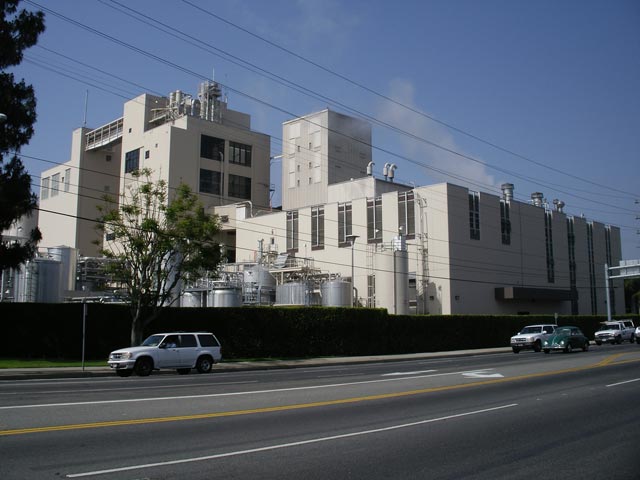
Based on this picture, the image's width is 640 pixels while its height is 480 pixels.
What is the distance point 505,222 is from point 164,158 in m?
35.1

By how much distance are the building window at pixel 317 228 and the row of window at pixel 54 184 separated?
32.9 metres

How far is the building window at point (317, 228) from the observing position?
59.1 m

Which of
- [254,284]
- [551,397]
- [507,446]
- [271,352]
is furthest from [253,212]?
[507,446]

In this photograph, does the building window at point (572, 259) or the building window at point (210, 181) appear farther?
the building window at point (210, 181)

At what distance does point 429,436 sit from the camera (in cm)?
1020

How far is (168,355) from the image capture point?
24203 mm

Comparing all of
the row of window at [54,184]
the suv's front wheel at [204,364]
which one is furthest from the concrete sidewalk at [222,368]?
the row of window at [54,184]

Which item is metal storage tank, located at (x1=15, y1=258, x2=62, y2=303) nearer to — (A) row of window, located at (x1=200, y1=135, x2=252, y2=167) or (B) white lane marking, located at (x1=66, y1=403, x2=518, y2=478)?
(A) row of window, located at (x1=200, y1=135, x2=252, y2=167)

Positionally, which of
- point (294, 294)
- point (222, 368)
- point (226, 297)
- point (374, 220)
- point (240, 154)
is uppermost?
point (240, 154)

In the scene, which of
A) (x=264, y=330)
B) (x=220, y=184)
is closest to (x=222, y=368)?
(x=264, y=330)

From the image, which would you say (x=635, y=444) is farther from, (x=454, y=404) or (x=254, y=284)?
(x=254, y=284)

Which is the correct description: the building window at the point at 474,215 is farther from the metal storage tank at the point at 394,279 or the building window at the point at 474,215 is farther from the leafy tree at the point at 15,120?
the leafy tree at the point at 15,120

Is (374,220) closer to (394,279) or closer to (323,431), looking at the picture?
(394,279)

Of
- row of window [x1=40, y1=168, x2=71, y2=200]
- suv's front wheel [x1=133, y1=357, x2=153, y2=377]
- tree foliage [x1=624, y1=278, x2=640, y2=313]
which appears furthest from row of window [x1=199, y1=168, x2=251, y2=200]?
tree foliage [x1=624, y1=278, x2=640, y2=313]
